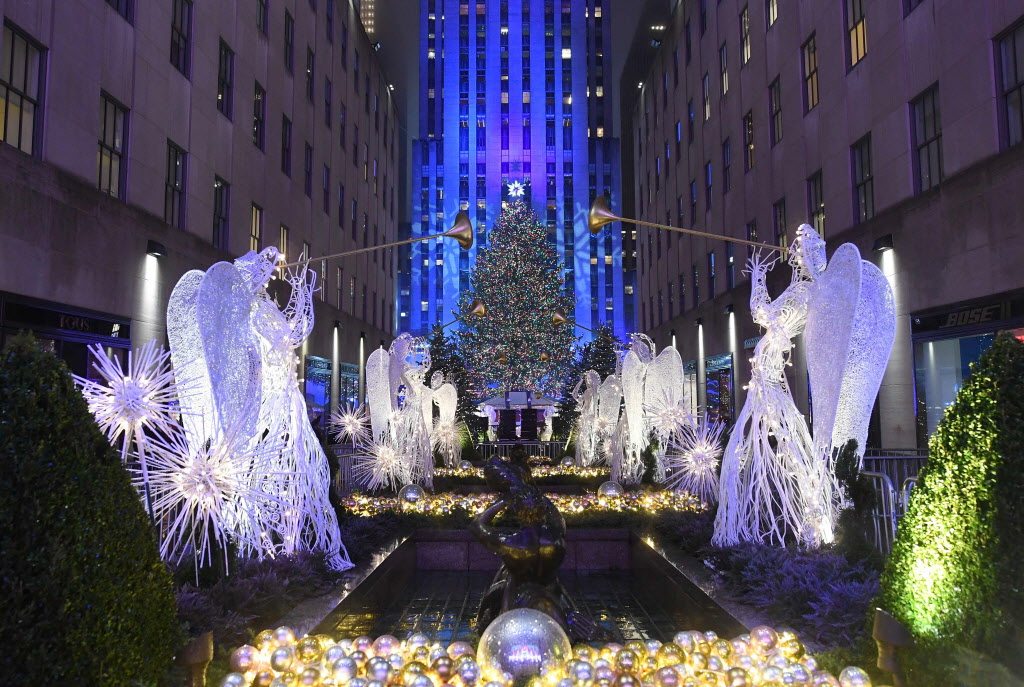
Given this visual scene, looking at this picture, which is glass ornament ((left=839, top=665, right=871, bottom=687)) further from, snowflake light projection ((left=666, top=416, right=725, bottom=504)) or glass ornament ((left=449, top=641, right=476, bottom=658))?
snowflake light projection ((left=666, top=416, right=725, bottom=504))

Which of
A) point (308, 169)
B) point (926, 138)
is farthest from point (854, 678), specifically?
point (308, 169)

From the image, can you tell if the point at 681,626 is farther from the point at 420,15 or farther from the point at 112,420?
the point at 420,15

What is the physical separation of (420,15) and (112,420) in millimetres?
82459

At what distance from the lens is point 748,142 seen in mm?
27141

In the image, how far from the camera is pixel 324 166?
3183 centimetres

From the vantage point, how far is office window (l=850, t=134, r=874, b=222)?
18.2 metres

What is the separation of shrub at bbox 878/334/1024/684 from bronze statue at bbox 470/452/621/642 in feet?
7.70

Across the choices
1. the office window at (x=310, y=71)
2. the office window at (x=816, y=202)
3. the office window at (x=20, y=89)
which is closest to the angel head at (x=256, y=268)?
the office window at (x=20, y=89)

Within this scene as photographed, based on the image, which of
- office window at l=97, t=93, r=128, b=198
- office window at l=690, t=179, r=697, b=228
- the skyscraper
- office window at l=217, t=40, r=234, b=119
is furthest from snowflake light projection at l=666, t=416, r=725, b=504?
the skyscraper

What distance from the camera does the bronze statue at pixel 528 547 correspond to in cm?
523

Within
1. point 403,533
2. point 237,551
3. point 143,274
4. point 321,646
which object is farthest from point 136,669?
point 143,274

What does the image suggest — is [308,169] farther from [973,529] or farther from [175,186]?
[973,529]

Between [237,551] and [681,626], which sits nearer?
[237,551]

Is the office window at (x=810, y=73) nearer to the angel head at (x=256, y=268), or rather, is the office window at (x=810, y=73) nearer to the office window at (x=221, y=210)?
the office window at (x=221, y=210)
